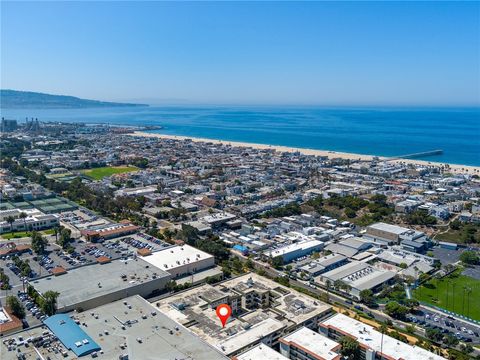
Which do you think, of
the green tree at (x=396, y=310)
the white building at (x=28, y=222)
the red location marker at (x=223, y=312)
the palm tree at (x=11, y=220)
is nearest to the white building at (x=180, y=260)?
the red location marker at (x=223, y=312)

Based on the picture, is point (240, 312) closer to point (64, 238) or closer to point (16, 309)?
point (16, 309)

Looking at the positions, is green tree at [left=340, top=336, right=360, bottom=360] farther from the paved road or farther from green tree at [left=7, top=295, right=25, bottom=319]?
green tree at [left=7, top=295, right=25, bottom=319]

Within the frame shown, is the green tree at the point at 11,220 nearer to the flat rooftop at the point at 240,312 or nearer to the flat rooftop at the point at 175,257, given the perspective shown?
the flat rooftop at the point at 175,257

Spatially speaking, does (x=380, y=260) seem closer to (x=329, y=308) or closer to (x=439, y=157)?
(x=329, y=308)

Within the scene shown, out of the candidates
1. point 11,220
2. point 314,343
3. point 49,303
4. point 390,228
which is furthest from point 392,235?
point 11,220

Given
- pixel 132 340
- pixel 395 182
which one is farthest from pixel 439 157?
pixel 132 340
